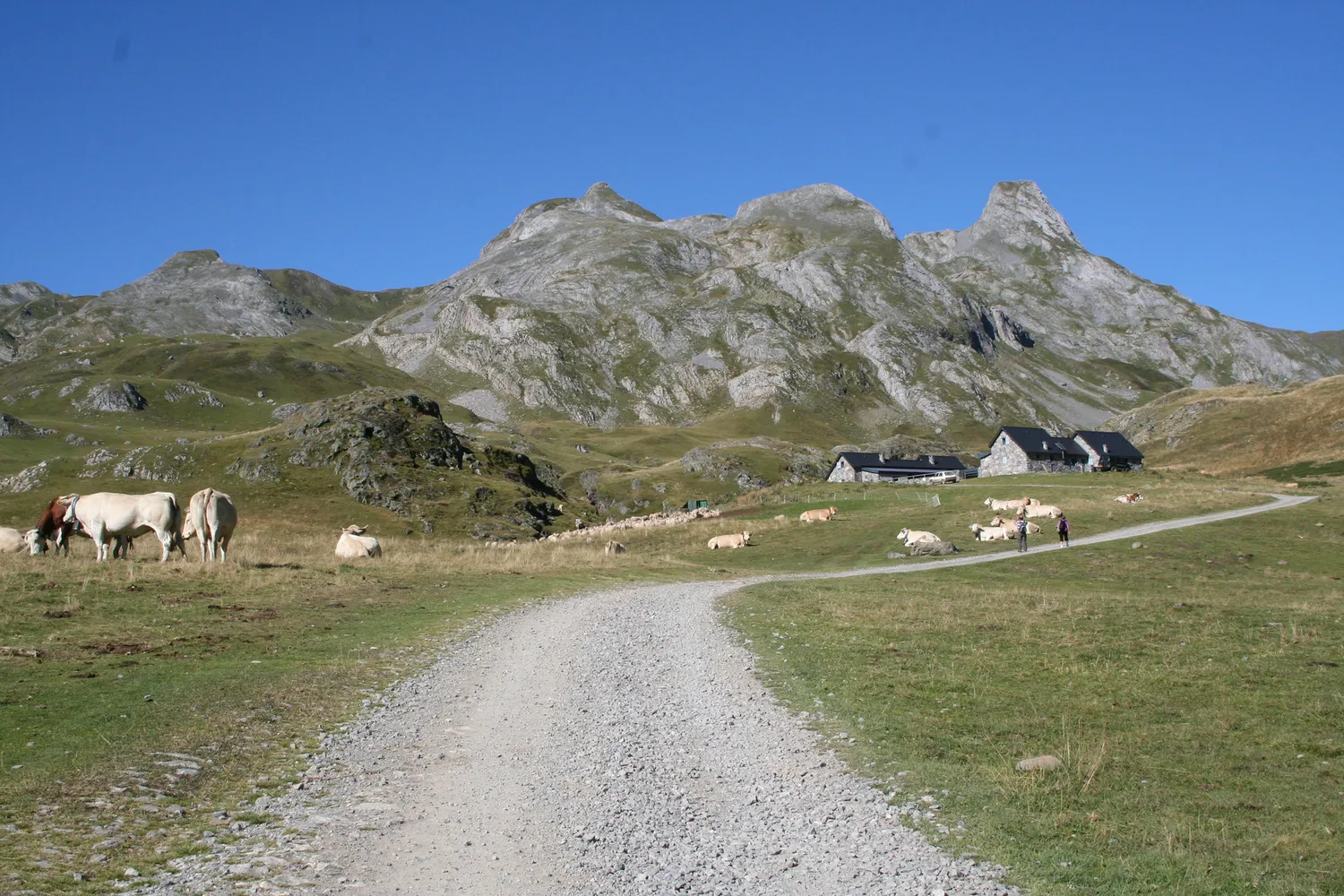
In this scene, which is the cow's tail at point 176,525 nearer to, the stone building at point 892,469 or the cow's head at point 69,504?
the cow's head at point 69,504

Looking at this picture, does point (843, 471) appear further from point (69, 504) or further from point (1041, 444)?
point (69, 504)

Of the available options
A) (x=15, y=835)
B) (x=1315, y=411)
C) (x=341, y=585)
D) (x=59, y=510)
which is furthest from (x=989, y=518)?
(x=1315, y=411)

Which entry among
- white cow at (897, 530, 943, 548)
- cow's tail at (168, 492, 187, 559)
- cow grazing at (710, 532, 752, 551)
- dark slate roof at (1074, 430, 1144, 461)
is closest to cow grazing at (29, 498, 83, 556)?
cow's tail at (168, 492, 187, 559)

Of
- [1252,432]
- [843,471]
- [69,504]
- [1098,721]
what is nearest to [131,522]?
[69,504]

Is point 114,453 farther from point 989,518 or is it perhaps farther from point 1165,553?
point 1165,553

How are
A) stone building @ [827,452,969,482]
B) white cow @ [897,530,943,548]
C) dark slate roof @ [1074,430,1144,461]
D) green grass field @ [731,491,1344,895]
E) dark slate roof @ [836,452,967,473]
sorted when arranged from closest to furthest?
green grass field @ [731,491,1344,895]
white cow @ [897,530,943,548]
dark slate roof @ [1074,430,1144,461]
stone building @ [827,452,969,482]
dark slate roof @ [836,452,967,473]

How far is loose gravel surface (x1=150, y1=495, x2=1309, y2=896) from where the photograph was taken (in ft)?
27.4

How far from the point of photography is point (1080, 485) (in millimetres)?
87938

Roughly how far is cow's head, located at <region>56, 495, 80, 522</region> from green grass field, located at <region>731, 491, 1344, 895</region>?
25584mm

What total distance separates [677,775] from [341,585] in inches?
903

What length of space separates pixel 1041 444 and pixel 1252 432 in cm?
4320

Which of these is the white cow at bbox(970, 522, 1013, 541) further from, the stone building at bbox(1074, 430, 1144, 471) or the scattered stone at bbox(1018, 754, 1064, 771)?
the stone building at bbox(1074, 430, 1144, 471)

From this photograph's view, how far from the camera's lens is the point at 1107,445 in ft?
440

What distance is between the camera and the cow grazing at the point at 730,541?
64.9 meters
